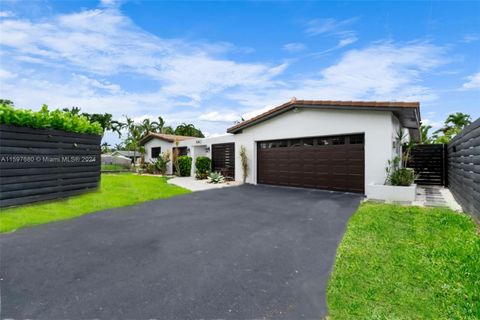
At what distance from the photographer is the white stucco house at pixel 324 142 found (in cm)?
900

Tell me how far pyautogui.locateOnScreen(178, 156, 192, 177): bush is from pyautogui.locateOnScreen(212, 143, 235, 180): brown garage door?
250cm

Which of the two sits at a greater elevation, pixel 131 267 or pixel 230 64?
pixel 230 64

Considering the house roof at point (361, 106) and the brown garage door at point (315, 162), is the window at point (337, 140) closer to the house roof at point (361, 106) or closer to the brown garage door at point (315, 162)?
the brown garage door at point (315, 162)

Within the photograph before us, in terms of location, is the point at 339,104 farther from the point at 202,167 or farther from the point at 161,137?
the point at 161,137

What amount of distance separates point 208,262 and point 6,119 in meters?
7.22

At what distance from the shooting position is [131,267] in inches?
135

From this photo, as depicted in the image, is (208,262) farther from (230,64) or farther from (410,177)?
(230,64)

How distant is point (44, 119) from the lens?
755 centimetres

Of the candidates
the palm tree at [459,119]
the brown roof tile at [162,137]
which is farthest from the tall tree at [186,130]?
the palm tree at [459,119]

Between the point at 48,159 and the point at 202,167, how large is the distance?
9.33 meters

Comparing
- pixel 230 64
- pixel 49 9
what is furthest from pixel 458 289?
pixel 230 64

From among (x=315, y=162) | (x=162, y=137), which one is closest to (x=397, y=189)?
(x=315, y=162)

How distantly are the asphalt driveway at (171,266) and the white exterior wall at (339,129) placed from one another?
3670mm

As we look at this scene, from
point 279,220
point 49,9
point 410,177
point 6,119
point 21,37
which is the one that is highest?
point 49,9
